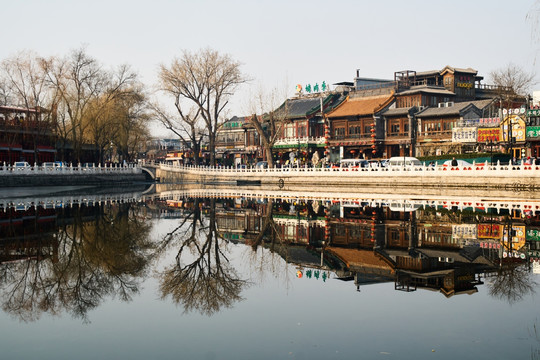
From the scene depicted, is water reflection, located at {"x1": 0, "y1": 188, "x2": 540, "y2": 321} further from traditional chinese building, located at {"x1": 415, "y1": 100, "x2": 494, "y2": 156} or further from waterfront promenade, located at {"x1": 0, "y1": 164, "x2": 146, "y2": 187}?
traditional chinese building, located at {"x1": 415, "y1": 100, "x2": 494, "y2": 156}

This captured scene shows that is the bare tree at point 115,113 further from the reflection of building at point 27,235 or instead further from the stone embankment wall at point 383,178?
the reflection of building at point 27,235

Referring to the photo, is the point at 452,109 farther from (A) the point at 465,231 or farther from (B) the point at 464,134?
(A) the point at 465,231

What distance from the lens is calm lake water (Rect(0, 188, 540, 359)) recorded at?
916cm

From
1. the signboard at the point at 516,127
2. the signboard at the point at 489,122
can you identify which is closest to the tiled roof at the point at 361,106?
the signboard at the point at 489,122

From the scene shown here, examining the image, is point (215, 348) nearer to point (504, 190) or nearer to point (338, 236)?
point (338, 236)

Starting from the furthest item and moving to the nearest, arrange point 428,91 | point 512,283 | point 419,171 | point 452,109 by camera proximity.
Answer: point 428,91
point 452,109
point 419,171
point 512,283

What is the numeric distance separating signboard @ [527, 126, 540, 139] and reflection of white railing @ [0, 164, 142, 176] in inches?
1587

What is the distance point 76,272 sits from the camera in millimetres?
14688

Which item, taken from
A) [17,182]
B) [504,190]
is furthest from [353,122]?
[17,182]

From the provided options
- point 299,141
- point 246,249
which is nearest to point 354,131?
point 299,141

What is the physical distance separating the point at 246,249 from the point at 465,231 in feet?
26.9

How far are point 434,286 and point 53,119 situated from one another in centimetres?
5682

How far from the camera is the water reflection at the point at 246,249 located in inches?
500

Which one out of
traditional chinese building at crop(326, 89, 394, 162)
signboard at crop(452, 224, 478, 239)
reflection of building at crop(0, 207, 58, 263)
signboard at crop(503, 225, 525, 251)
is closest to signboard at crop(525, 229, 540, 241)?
signboard at crop(503, 225, 525, 251)
